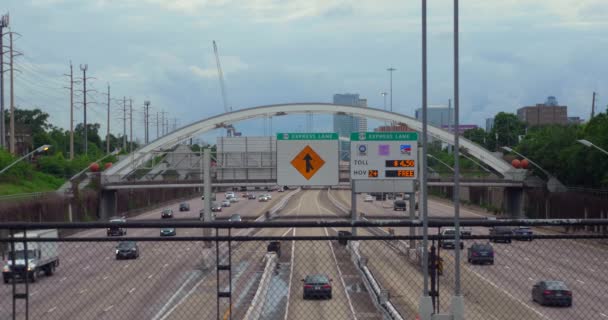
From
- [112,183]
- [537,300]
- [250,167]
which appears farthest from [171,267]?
[112,183]

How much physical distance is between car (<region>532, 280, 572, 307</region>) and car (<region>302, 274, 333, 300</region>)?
8.17 ft

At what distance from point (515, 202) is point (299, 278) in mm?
61895

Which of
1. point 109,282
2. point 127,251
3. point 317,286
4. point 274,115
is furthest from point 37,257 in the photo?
point 274,115

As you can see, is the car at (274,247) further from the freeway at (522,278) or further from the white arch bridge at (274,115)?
the white arch bridge at (274,115)

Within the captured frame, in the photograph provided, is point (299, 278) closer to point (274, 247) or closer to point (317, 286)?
point (317, 286)

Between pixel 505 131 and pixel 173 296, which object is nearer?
pixel 173 296

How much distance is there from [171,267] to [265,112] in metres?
60.8

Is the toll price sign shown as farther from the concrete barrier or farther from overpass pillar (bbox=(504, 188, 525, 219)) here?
the concrete barrier

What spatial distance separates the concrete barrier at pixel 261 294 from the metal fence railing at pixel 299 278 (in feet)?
0.04

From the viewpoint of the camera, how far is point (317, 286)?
8.44m

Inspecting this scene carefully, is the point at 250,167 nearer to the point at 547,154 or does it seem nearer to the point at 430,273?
the point at 547,154

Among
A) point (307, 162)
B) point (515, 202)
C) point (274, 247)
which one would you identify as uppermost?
point (307, 162)

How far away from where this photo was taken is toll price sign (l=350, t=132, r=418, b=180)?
4278cm

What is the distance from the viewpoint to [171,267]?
29.2 feet
